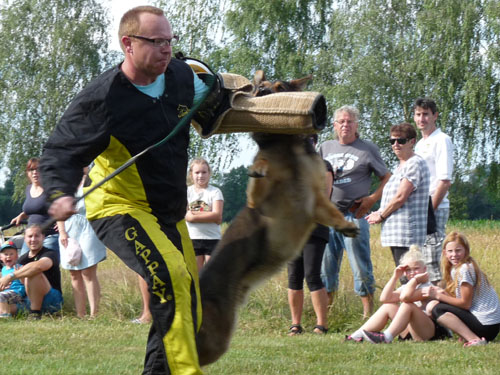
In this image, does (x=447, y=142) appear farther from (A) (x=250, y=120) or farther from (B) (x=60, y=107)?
(B) (x=60, y=107)

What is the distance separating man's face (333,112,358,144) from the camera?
734cm

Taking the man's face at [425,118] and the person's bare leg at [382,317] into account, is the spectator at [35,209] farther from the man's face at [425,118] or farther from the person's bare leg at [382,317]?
the man's face at [425,118]

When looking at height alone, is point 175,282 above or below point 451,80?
below

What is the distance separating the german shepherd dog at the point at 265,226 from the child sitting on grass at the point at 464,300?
2327 mm

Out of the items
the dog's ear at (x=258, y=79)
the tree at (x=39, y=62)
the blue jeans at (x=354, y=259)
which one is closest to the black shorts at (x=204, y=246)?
the blue jeans at (x=354, y=259)

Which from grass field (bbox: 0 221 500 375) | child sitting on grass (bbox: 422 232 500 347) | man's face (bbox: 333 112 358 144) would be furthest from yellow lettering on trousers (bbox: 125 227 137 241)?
man's face (bbox: 333 112 358 144)

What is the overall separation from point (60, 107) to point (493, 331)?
29320mm

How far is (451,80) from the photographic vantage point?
25.8 m

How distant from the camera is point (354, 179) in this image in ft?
23.9

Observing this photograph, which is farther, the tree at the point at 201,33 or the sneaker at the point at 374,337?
the tree at the point at 201,33

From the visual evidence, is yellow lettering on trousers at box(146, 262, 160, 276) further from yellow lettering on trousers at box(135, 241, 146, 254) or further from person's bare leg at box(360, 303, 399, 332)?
person's bare leg at box(360, 303, 399, 332)

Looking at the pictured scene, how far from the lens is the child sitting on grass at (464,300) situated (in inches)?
254

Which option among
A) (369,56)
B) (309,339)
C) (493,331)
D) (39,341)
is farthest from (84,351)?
(369,56)

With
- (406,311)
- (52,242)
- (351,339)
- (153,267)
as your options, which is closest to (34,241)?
Answer: (52,242)
